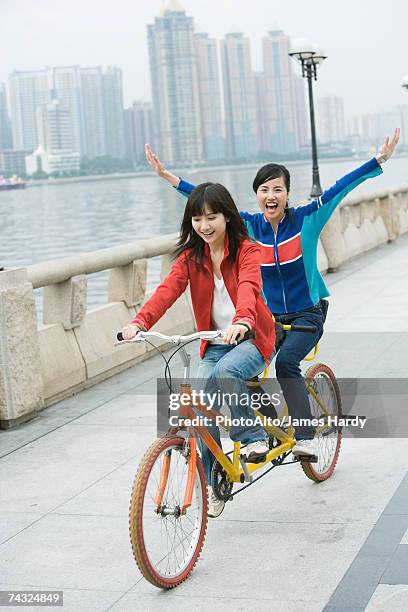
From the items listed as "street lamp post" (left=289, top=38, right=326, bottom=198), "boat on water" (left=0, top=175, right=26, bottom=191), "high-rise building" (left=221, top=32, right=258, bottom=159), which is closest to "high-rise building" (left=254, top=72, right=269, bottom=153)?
"high-rise building" (left=221, top=32, right=258, bottom=159)

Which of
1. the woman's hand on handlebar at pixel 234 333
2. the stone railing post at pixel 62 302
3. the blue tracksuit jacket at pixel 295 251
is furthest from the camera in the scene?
the stone railing post at pixel 62 302

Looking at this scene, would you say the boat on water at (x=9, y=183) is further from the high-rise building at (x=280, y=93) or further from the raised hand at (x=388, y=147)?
A: the raised hand at (x=388, y=147)

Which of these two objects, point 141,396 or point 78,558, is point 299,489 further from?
point 141,396

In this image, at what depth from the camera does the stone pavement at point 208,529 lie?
451cm

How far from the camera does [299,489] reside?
599 cm

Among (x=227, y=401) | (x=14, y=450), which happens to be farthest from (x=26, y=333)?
(x=227, y=401)

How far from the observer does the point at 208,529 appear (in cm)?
541

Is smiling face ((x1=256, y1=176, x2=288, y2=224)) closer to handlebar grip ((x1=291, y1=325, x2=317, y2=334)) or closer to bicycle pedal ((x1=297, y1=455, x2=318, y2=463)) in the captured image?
handlebar grip ((x1=291, y1=325, x2=317, y2=334))

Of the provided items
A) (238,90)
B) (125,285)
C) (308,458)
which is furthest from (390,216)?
(238,90)

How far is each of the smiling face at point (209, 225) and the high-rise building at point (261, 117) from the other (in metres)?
165

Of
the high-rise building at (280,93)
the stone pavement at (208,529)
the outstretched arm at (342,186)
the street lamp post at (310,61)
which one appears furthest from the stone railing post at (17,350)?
the high-rise building at (280,93)

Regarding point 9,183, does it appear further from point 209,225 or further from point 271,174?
point 209,225

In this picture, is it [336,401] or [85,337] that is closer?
[336,401]

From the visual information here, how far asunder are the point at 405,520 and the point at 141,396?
3736mm
